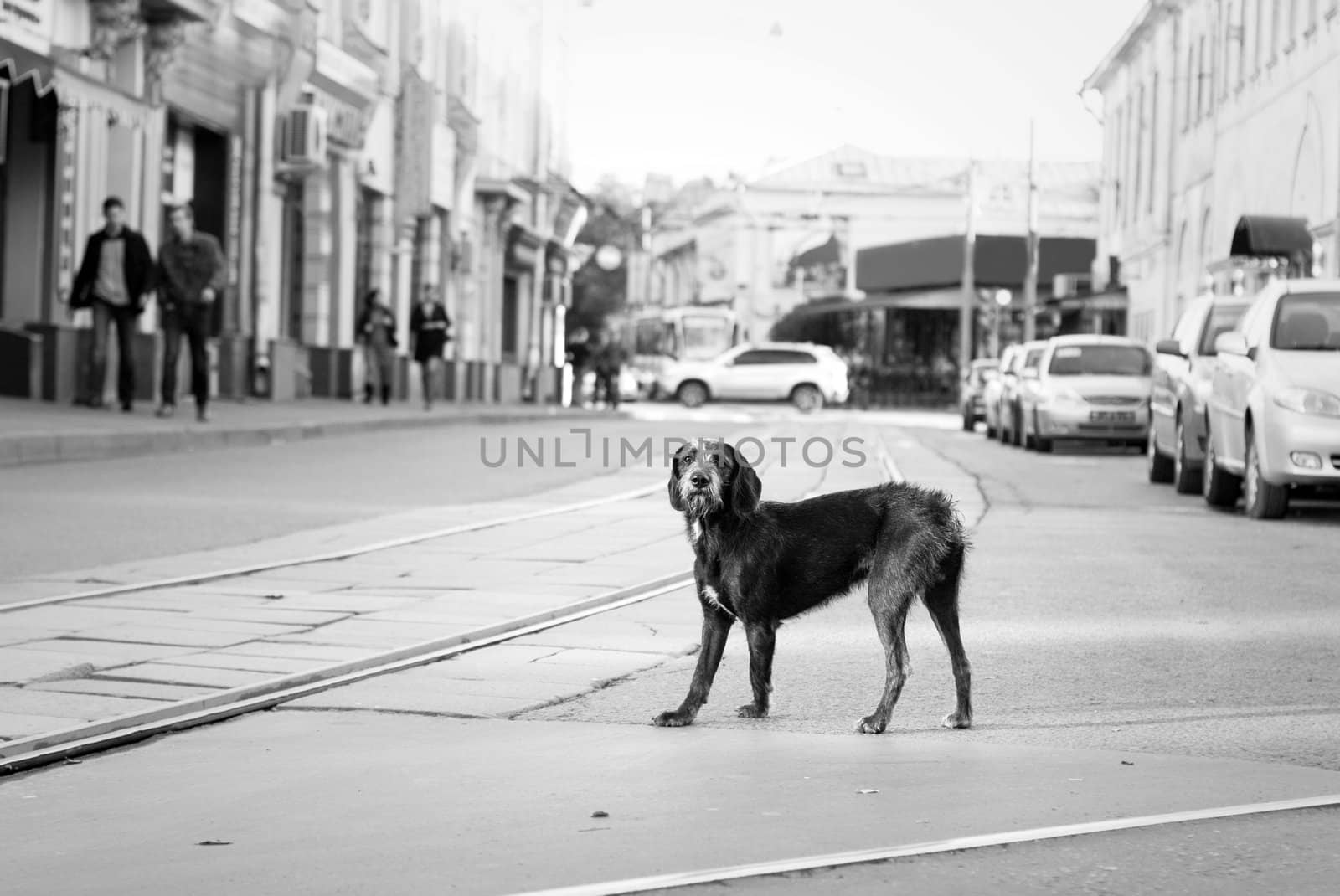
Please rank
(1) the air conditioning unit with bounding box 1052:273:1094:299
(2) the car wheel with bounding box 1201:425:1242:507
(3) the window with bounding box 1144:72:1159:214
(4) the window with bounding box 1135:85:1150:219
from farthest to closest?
(1) the air conditioning unit with bounding box 1052:273:1094:299 < (4) the window with bounding box 1135:85:1150:219 < (3) the window with bounding box 1144:72:1159:214 < (2) the car wheel with bounding box 1201:425:1242:507

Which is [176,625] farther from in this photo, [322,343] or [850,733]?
[322,343]

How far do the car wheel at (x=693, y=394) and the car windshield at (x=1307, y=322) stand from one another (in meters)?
43.9

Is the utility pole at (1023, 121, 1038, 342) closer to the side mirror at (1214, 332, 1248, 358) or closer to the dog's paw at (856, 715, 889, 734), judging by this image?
the side mirror at (1214, 332, 1248, 358)

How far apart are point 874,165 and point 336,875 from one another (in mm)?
111292

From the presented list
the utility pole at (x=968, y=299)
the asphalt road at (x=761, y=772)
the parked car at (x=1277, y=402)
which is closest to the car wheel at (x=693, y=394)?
the utility pole at (x=968, y=299)

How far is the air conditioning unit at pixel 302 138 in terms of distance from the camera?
31234 millimetres

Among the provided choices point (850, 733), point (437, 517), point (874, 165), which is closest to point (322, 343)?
point (437, 517)

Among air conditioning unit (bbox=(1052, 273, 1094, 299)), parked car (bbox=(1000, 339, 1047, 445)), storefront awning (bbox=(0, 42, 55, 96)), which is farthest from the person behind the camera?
air conditioning unit (bbox=(1052, 273, 1094, 299))

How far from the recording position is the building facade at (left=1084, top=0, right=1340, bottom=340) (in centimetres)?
3675

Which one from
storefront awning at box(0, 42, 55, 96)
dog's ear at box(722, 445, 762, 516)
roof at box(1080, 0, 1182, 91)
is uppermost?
roof at box(1080, 0, 1182, 91)

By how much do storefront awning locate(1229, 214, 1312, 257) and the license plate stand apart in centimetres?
471

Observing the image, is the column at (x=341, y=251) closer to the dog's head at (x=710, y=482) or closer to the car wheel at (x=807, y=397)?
the car wheel at (x=807, y=397)

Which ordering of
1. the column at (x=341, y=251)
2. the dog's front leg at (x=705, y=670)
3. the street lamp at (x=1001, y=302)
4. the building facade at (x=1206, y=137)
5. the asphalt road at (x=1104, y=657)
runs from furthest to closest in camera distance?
the street lamp at (x=1001, y=302) < the building facade at (x=1206, y=137) < the column at (x=341, y=251) < the asphalt road at (x=1104, y=657) < the dog's front leg at (x=705, y=670)

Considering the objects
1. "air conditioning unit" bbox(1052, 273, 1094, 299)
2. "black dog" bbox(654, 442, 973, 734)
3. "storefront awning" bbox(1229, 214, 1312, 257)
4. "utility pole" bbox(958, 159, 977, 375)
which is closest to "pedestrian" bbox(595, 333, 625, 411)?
"utility pole" bbox(958, 159, 977, 375)
